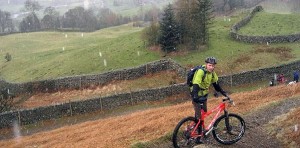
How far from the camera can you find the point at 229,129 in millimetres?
13922

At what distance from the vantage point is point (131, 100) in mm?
39844

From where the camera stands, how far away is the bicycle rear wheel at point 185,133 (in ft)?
42.9

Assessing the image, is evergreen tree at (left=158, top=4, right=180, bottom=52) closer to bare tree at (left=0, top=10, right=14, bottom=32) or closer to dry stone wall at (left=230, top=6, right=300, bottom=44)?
dry stone wall at (left=230, top=6, right=300, bottom=44)

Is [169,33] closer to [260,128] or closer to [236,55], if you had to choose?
[236,55]

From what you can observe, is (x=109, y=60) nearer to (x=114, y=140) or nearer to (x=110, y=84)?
(x=110, y=84)

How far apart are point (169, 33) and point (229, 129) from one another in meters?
40.1

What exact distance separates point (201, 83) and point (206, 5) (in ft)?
143

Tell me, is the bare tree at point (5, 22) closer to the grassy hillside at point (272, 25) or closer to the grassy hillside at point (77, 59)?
the grassy hillside at point (77, 59)

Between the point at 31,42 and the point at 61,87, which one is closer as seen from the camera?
the point at 61,87

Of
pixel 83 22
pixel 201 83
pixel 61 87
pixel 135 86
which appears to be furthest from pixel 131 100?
pixel 83 22

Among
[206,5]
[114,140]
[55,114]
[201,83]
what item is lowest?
[55,114]

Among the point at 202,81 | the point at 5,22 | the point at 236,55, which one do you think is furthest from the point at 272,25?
the point at 5,22

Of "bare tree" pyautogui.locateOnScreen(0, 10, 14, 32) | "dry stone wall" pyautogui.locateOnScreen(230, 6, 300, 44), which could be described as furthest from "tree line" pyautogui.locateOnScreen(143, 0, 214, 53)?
"bare tree" pyautogui.locateOnScreen(0, 10, 14, 32)

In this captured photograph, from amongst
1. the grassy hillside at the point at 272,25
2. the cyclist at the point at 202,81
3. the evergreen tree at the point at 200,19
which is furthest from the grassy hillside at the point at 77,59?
the cyclist at the point at 202,81
